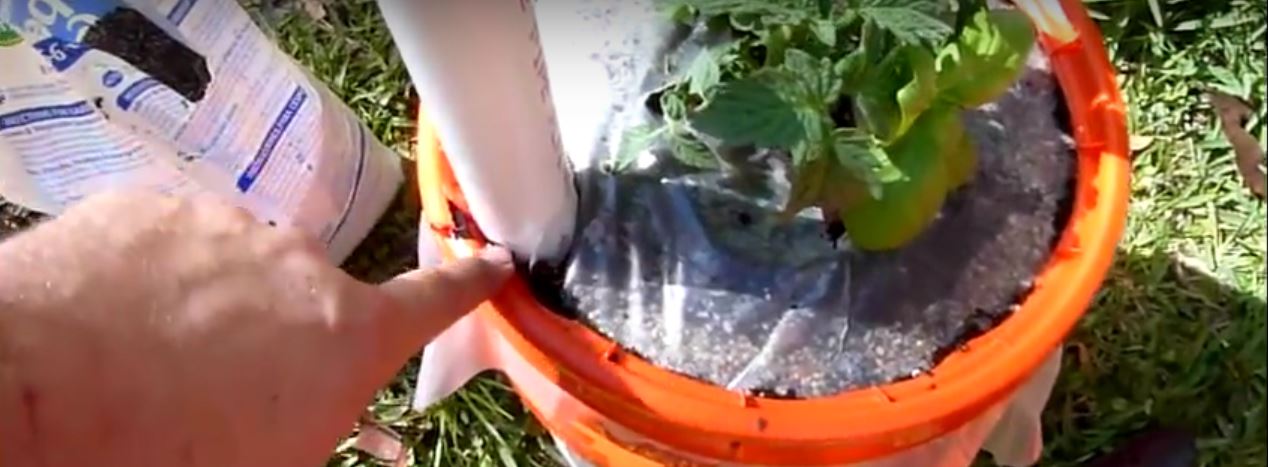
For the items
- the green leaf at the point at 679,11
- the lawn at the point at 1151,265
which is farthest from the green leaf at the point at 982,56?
the lawn at the point at 1151,265

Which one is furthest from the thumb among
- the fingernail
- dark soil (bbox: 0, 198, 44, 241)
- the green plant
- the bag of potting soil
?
dark soil (bbox: 0, 198, 44, 241)

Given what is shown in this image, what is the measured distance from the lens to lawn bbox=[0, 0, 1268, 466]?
111cm

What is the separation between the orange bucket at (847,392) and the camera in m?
0.79

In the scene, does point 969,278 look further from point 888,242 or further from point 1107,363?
point 1107,363

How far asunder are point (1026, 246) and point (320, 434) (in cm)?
38

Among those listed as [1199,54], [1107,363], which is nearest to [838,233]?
[1107,363]

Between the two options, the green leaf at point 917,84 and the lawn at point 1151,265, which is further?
the lawn at point 1151,265

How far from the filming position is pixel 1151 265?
1144 mm

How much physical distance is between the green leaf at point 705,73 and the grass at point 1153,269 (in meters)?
0.38

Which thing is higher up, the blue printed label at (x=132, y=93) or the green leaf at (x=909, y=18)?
the green leaf at (x=909, y=18)

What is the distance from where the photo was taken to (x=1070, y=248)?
82cm

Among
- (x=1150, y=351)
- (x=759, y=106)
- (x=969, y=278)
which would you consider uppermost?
(x=759, y=106)

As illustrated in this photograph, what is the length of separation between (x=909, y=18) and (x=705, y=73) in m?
0.11

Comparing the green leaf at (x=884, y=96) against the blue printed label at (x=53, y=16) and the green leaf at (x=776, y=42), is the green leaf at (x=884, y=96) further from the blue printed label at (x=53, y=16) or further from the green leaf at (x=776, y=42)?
the blue printed label at (x=53, y=16)
